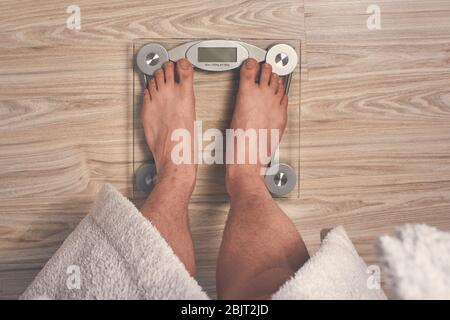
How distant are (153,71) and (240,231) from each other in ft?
1.12

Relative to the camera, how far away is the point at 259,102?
88 cm

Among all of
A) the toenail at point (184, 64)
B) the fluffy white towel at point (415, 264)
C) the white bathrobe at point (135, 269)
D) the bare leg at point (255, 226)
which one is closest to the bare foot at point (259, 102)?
the bare leg at point (255, 226)

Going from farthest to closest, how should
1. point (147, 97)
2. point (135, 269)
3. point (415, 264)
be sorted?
point (147, 97)
point (135, 269)
point (415, 264)

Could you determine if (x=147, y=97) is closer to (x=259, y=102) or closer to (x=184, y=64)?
(x=184, y=64)

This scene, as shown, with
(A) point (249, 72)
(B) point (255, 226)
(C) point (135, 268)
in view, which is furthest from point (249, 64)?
(C) point (135, 268)

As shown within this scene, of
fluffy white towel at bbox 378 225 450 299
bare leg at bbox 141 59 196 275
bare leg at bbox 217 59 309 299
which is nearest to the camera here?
fluffy white towel at bbox 378 225 450 299

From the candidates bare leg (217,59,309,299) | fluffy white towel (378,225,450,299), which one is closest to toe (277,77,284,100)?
bare leg (217,59,309,299)

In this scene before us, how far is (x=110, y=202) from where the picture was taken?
75 centimetres

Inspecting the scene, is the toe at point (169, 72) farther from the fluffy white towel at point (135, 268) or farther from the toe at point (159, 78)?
the fluffy white towel at point (135, 268)

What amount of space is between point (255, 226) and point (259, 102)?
0.24 m

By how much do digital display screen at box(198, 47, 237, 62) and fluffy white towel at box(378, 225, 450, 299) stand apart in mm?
459

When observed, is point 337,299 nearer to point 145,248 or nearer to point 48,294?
point 145,248

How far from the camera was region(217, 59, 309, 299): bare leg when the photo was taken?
69 centimetres

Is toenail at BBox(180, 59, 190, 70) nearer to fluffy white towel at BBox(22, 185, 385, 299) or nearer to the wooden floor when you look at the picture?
the wooden floor
